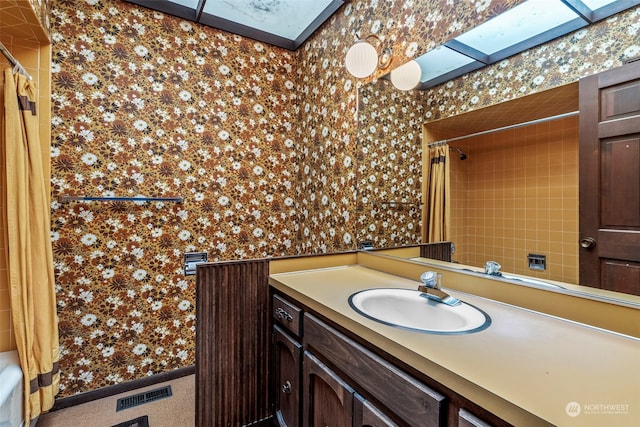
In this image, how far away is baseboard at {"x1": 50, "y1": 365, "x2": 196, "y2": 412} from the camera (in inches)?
72.1

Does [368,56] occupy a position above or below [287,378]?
above

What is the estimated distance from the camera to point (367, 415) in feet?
2.80

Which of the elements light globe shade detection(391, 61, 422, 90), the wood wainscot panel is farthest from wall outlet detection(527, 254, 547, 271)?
the wood wainscot panel

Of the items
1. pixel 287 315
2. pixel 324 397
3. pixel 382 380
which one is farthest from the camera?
pixel 287 315

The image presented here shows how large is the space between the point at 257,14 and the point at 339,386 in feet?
7.80

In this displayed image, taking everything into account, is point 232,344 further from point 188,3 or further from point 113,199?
point 188,3

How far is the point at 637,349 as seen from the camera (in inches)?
29.5

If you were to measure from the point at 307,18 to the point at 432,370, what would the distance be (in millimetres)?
2383

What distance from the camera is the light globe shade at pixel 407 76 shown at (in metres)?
1.56

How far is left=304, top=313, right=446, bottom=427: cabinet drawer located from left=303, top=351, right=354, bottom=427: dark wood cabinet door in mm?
46

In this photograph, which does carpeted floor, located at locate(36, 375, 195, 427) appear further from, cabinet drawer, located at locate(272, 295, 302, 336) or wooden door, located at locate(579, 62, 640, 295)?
wooden door, located at locate(579, 62, 640, 295)

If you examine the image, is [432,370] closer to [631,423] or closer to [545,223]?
[631,423]

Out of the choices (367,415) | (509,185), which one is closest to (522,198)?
(509,185)

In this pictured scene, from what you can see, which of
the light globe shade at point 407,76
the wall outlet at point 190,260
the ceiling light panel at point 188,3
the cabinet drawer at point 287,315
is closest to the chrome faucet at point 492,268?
the cabinet drawer at point 287,315
